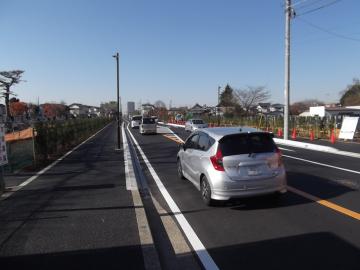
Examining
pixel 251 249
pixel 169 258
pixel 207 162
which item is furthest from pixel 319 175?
pixel 169 258

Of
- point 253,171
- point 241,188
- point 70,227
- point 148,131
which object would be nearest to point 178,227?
point 241,188

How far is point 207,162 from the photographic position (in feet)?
27.1

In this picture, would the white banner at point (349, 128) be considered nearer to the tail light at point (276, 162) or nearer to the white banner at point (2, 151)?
the tail light at point (276, 162)

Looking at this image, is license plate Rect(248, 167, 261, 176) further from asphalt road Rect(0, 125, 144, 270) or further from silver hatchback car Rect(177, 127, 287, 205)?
asphalt road Rect(0, 125, 144, 270)

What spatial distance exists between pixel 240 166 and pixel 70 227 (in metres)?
3.33

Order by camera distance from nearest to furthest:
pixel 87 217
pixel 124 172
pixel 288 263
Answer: pixel 288 263, pixel 87 217, pixel 124 172

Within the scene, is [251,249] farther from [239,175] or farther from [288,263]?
[239,175]

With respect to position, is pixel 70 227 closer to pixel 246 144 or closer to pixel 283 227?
pixel 283 227

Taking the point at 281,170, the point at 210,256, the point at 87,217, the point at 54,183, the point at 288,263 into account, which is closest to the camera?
the point at 288,263

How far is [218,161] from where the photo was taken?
310 inches

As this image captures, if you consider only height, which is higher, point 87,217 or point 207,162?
point 207,162

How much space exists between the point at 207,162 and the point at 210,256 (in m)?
3.15

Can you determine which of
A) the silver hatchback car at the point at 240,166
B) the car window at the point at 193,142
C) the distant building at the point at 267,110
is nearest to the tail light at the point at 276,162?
the silver hatchback car at the point at 240,166

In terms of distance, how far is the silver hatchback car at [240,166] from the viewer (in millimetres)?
7715
